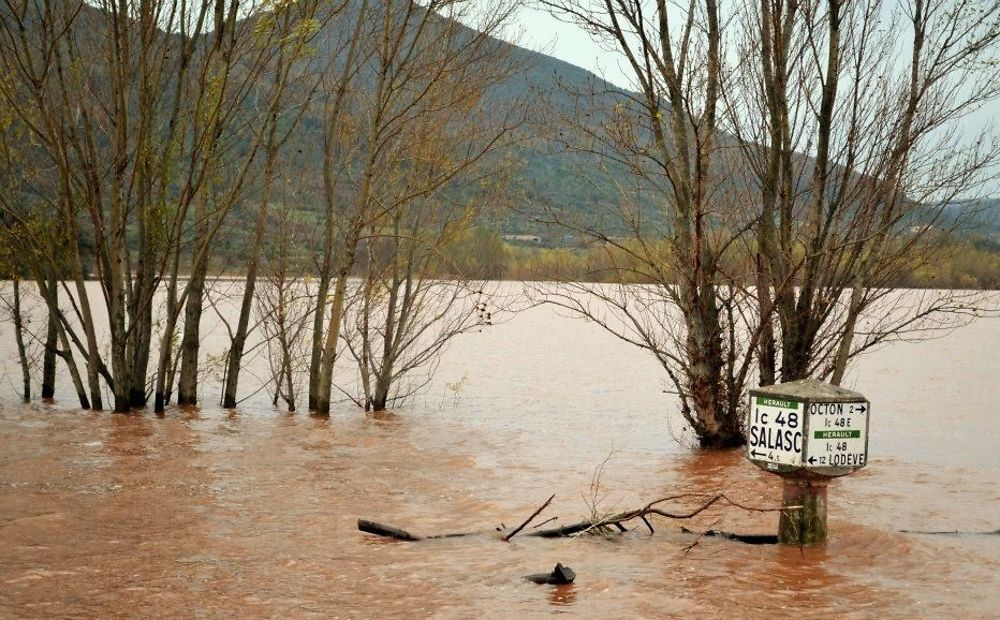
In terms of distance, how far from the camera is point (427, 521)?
8531 mm

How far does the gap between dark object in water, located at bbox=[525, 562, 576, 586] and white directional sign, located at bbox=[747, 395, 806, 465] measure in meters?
1.51

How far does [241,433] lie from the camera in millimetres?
13391

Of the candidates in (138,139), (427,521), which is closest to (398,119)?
(138,139)

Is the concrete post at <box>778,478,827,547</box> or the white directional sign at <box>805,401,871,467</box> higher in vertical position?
the white directional sign at <box>805,401,871,467</box>

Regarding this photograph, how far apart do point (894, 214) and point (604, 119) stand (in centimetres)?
348

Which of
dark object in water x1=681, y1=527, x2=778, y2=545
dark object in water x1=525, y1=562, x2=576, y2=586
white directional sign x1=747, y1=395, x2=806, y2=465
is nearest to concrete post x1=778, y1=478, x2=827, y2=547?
dark object in water x1=681, y1=527, x2=778, y2=545

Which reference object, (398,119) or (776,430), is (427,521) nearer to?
(776,430)

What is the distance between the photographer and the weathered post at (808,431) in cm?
677

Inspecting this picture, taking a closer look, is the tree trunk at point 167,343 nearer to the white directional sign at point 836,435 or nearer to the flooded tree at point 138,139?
the flooded tree at point 138,139

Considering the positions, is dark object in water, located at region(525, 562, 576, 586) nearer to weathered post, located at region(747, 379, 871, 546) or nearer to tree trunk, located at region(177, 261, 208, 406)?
weathered post, located at region(747, 379, 871, 546)

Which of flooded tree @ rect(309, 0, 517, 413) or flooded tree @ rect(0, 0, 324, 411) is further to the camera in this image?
flooded tree @ rect(309, 0, 517, 413)

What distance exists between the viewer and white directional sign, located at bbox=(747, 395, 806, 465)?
6.79 meters

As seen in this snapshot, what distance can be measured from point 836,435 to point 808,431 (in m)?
0.21

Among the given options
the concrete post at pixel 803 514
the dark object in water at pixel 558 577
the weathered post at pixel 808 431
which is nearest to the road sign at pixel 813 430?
the weathered post at pixel 808 431
